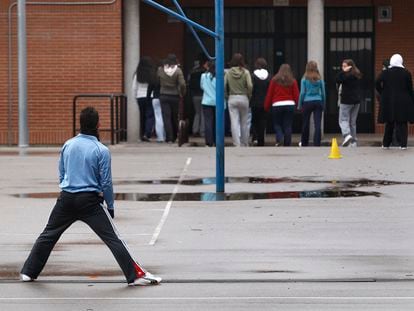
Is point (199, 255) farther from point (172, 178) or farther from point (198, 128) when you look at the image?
point (198, 128)

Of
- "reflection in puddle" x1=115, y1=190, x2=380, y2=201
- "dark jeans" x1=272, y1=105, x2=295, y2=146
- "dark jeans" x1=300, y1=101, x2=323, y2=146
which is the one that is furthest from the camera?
"dark jeans" x1=272, y1=105, x2=295, y2=146

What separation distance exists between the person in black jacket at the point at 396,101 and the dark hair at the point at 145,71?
499 cm

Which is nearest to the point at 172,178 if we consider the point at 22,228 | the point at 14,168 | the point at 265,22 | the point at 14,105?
the point at 14,168

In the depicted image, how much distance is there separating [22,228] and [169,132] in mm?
11959

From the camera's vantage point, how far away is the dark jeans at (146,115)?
1023 inches

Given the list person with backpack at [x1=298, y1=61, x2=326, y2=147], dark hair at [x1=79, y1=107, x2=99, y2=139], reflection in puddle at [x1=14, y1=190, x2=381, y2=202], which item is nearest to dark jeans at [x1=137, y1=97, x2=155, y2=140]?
person with backpack at [x1=298, y1=61, x2=326, y2=147]

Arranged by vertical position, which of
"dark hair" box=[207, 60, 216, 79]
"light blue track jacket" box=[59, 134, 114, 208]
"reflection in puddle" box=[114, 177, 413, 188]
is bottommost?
"reflection in puddle" box=[114, 177, 413, 188]

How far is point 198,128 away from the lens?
93.1ft

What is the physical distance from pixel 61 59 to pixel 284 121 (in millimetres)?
5128

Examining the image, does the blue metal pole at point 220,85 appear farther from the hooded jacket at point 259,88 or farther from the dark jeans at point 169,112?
the dark jeans at point 169,112

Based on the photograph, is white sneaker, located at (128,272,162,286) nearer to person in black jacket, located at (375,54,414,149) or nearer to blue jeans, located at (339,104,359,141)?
person in black jacket, located at (375,54,414,149)

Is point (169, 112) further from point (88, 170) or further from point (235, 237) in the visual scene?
point (88, 170)

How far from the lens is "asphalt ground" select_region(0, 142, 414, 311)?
31.6 ft

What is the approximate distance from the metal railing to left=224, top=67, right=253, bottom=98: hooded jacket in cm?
249
